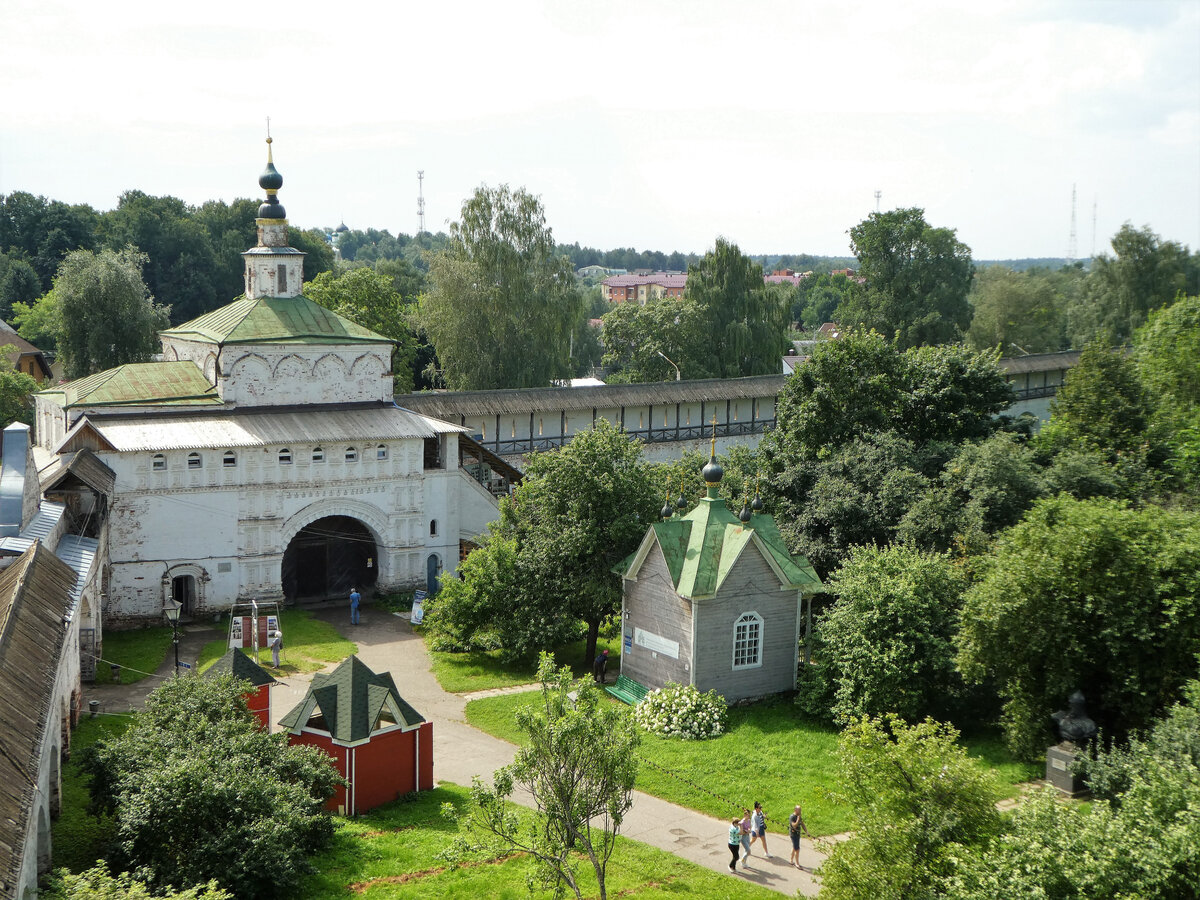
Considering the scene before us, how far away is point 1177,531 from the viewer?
2264cm

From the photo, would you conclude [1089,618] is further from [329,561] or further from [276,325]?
[276,325]

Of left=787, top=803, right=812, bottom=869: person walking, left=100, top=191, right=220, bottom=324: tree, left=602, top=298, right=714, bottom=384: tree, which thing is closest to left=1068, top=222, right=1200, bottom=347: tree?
left=602, top=298, right=714, bottom=384: tree

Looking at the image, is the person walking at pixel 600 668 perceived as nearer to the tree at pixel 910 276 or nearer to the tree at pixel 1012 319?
the tree at pixel 910 276

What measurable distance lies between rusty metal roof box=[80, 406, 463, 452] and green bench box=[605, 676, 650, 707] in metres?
11.6

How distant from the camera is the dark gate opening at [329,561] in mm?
36188

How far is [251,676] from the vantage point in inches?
890

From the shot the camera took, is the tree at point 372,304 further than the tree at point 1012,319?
No

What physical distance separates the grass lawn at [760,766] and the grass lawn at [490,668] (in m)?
2.52

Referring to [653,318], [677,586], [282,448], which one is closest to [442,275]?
[653,318]

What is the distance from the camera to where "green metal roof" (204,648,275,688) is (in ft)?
72.0

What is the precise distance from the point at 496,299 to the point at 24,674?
36306mm

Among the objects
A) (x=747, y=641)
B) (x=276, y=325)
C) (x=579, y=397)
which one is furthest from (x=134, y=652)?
(x=579, y=397)

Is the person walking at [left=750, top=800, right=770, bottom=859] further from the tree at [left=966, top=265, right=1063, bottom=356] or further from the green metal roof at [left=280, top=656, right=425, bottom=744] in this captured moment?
the tree at [left=966, top=265, right=1063, bottom=356]

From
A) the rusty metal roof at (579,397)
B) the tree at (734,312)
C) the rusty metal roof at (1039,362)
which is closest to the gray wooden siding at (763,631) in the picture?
the rusty metal roof at (579,397)
